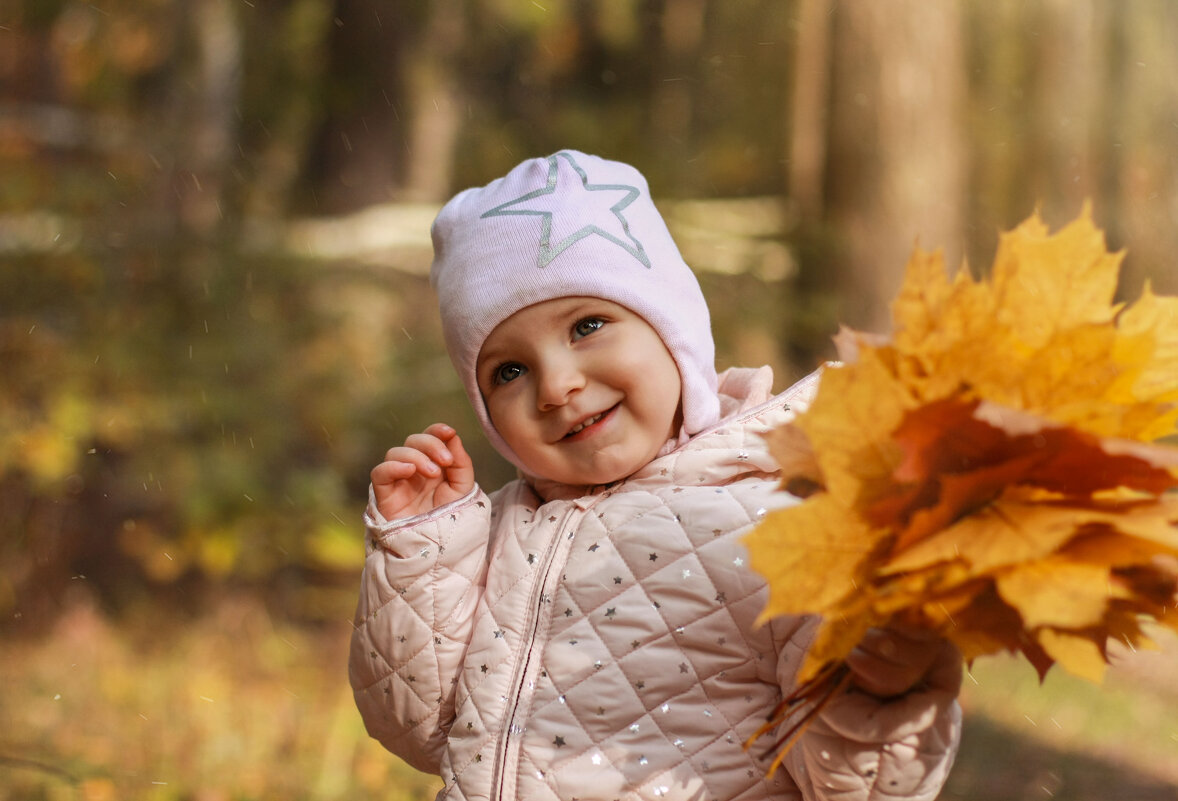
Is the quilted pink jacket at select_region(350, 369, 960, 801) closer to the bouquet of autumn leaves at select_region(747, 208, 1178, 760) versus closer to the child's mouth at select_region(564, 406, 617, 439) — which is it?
the child's mouth at select_region(564, 406, 617, 439)

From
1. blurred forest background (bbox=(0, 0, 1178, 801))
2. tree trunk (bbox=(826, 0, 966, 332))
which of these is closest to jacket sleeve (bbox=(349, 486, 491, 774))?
blurred forest background (bbox=(0, 0, 1178, 801))

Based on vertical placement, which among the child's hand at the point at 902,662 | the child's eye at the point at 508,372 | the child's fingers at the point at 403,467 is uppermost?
the child's eye at the point at 508,372

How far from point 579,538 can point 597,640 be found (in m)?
0.19

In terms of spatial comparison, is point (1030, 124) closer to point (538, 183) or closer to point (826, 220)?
point (826, 220)

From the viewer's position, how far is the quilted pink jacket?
1799 millimetres

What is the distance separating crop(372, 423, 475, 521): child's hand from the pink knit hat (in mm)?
88

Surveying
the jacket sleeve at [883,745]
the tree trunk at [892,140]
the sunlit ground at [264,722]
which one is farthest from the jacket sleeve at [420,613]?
the tree trunk at [892,140]

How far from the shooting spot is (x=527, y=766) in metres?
1.84

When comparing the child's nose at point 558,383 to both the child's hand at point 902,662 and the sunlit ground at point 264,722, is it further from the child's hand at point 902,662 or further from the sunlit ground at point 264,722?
the sunlit ground at point 264,722

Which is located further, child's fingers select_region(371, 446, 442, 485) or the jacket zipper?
child's fingers select_region(371, 446, 442, 485)

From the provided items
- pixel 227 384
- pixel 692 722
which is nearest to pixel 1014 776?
pixel 692 722

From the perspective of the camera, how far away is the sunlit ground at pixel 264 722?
162 inches

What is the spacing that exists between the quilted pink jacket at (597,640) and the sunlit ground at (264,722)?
6.87 feet

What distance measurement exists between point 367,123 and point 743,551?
269 inches
